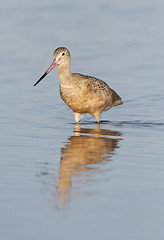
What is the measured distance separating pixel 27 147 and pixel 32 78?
4.92 metres

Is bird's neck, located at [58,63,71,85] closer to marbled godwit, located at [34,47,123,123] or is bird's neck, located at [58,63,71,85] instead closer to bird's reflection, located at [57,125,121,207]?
marbled godwit, located at [34,47,123,123]

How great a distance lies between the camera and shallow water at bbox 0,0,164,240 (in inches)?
240

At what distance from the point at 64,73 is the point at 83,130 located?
991mm

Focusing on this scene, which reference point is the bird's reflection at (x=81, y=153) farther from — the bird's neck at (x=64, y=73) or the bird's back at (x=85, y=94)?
the bird's neck at (x=64, y=73)

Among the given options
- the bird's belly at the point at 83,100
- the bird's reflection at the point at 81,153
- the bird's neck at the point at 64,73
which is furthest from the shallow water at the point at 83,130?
the bird's neck at the point at 64,73

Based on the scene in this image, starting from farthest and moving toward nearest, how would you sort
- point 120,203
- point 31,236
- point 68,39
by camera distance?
point 68,39
point 120,203
point 31,236

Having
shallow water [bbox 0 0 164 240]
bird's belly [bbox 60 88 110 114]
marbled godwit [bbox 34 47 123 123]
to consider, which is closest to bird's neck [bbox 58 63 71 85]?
marbled godwit [bbox 34 47 123 123]

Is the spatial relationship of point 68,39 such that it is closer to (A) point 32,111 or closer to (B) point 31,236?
(A) point 32,111

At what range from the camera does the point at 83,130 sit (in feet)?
35.2

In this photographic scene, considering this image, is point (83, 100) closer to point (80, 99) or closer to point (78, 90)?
point (80, 99)

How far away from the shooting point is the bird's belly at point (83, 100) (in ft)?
36.3

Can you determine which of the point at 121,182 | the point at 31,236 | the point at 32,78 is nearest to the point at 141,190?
the point at 121,182

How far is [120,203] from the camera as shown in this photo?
6.45 metres

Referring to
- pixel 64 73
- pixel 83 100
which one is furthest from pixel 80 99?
pixel 64 73
